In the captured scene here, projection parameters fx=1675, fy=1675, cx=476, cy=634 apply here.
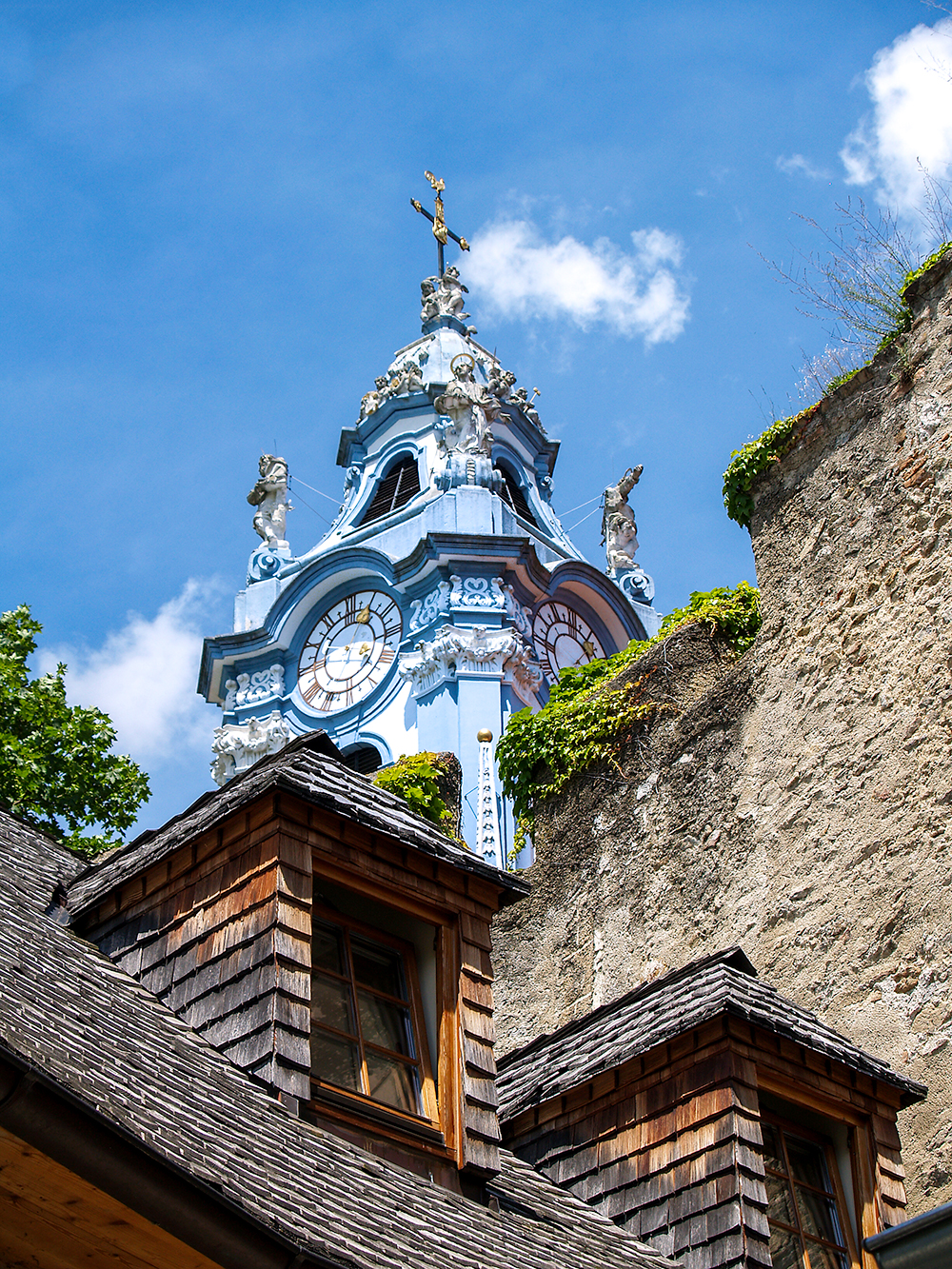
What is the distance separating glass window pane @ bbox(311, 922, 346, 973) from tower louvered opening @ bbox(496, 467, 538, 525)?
28950mm

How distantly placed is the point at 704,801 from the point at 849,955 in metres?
2.51

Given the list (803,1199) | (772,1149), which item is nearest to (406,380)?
(772,1149)

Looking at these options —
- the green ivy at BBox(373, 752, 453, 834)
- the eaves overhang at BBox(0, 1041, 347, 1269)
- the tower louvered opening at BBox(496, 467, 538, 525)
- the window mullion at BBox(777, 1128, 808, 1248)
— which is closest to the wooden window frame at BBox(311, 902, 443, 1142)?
the eaves overhang at BBox(0, 1041, 347, 1269)

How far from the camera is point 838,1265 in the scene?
9117mm

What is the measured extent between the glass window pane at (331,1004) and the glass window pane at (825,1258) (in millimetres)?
2926

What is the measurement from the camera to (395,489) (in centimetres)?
3731

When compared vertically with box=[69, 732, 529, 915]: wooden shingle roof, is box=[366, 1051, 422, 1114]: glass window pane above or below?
below

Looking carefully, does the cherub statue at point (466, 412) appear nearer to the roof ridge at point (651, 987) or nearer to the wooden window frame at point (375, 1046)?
the roof ridge at point (651, 987)

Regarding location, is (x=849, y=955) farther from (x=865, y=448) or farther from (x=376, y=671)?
(x=376, y=671)

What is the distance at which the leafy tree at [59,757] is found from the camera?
57.0 ft

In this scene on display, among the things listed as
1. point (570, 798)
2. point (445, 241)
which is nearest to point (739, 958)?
point (570, 798)

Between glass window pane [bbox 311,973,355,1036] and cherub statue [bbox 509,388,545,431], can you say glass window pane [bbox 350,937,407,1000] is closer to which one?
glass window pane [bbox 311,973,355,1036]

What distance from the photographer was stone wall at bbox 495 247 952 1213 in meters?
11.9

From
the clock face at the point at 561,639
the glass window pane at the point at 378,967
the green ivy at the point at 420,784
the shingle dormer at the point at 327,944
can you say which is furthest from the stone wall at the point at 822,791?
the clock face at the point at 561,639
